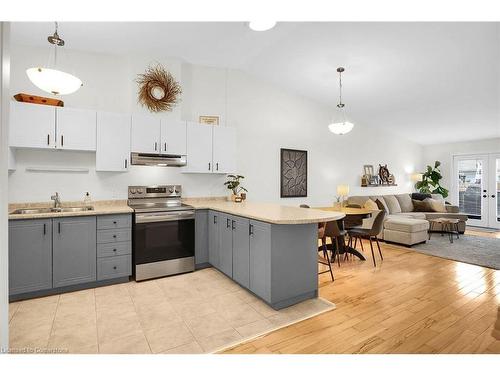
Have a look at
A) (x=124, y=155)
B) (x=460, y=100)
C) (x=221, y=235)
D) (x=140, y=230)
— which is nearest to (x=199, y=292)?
(x=221, y=235)

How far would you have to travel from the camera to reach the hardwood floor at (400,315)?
190 centimetres

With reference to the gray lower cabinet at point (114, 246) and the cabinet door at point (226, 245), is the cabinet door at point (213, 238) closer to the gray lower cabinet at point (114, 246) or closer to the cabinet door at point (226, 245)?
the cabinet door at point (226, 245)

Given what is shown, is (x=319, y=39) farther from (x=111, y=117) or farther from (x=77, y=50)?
(x=77, y=50)

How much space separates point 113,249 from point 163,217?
2.17 feet

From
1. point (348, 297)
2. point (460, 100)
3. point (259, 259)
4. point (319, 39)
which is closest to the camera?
point (259, 259)

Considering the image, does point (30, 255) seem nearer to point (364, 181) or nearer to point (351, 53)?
point (351, 53)

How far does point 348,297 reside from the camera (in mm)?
2740

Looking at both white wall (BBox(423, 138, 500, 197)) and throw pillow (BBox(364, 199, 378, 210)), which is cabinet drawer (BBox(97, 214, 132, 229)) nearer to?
throw pillow (BBox(364, 199, 378, 210))

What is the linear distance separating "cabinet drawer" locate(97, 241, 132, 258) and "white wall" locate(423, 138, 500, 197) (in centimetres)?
860

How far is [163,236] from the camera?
10.5 ft

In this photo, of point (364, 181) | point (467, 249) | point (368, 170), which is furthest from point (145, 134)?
point (467, 249)

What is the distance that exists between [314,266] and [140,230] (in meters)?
2.05
